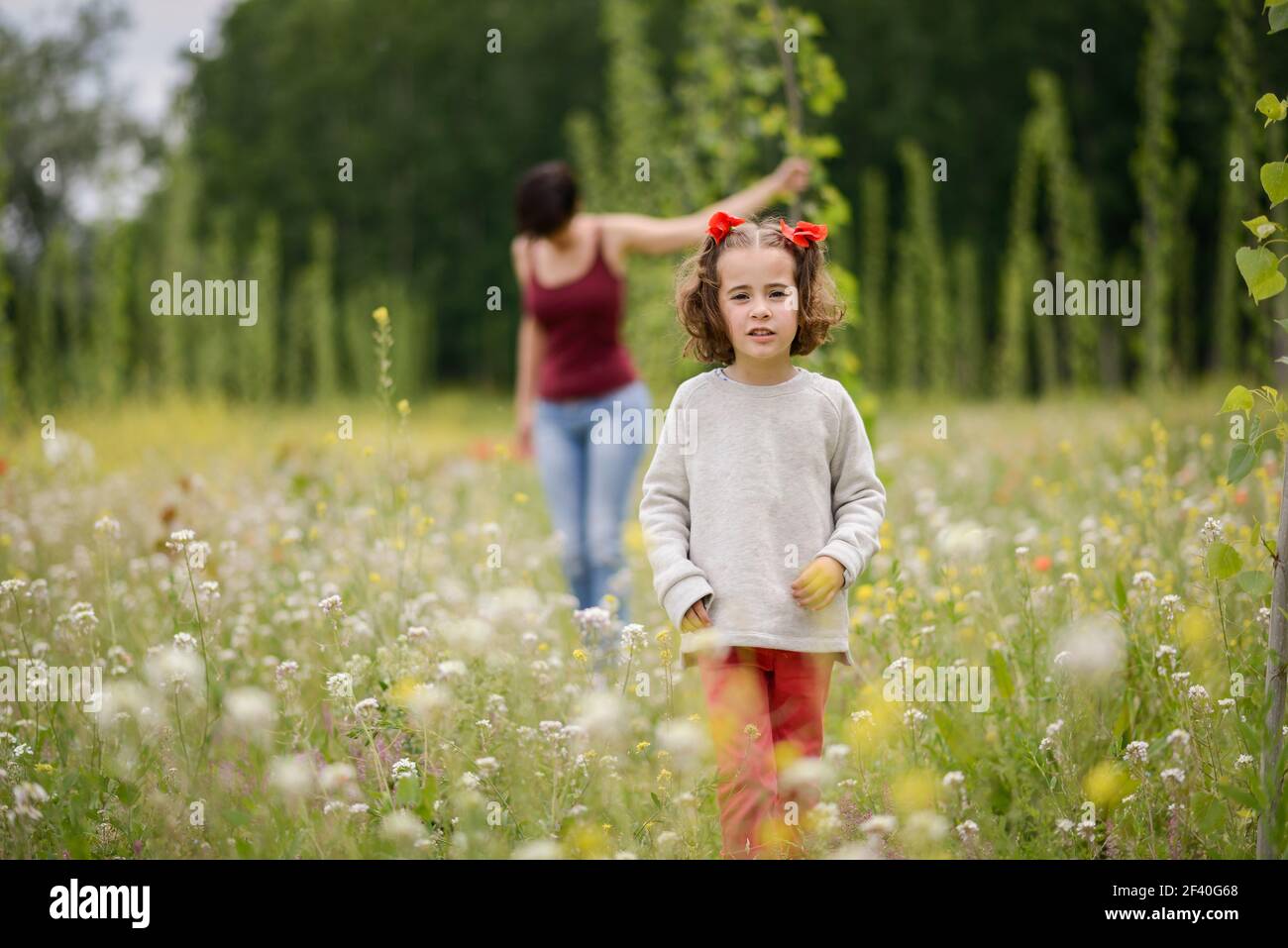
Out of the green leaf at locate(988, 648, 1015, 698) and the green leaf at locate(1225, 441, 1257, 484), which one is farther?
the green leaf at locate(988, 648, 1015, 698)

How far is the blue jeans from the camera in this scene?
453 centimetres

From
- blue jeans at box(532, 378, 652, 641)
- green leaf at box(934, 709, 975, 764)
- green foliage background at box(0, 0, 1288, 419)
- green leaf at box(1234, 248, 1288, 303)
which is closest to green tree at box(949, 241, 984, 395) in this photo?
green foliage background at box(0, 0, 1288, 419)

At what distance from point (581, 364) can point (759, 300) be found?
222 centimetres

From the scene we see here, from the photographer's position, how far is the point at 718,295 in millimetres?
2625

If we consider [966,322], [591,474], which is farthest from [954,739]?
[966,322]

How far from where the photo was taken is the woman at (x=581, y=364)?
4.51 meters

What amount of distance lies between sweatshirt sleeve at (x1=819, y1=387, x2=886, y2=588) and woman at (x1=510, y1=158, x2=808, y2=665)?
6.45ft

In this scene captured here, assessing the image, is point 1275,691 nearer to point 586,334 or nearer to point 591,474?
point 591,474

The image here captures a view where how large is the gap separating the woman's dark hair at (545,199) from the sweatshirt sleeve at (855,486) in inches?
87.7

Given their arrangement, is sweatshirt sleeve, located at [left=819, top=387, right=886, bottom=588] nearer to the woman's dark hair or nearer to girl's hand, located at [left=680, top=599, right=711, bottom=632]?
girl's hand, located at [left=680, top=599, right=711, bottom=632]

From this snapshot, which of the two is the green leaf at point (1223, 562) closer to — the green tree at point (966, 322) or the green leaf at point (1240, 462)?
the green leaf at point (1240, 462)

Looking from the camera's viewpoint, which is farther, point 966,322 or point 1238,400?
point 966,322

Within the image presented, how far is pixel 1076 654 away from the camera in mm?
2768
